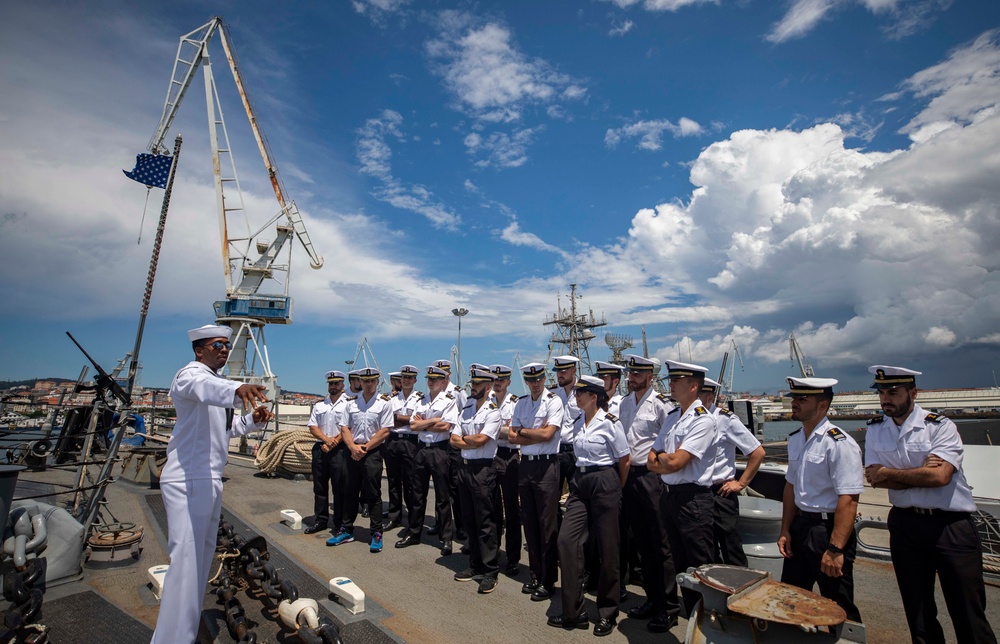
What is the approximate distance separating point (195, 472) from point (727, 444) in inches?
149

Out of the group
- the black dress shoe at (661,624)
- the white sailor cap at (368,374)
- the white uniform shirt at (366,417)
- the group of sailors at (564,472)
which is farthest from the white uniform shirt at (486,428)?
the black dress shoe at (661,624)

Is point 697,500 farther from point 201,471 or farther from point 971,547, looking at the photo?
point 201,471

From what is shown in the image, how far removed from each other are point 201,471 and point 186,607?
741 millimetres

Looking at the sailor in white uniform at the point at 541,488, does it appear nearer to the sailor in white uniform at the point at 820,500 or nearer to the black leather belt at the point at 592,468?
the black leather belt at the point at 592,468

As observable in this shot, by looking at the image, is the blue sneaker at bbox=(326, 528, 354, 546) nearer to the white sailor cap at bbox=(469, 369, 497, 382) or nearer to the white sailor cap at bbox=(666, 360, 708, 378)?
the white sailor cap at bbox=(469, 369, 497, 382)

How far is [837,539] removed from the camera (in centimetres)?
290

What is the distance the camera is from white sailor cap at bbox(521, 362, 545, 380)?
197 inches

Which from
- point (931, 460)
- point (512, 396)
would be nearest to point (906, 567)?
point (931, 460)

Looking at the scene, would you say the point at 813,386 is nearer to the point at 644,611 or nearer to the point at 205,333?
the point at 644,611

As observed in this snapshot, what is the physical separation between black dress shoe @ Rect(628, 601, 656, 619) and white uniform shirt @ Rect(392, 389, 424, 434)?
10.6ft

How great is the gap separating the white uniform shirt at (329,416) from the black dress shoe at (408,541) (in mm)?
1612

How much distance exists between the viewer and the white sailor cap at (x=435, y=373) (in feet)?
20.8

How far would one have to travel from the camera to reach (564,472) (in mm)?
5000

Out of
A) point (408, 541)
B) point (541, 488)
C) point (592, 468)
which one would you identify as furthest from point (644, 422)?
point (408, 541)
